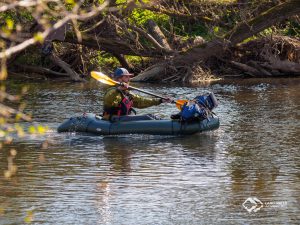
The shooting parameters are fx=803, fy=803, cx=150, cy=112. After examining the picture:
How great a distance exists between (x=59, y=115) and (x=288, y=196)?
8024 mm

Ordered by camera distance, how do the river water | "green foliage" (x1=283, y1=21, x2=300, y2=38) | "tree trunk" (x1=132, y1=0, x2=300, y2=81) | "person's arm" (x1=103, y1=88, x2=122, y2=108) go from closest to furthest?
the river water, "person's arm" (x1=103, y1=88, x2=122, y2=108), "tree trunk" (x1=132, y1=0, x2=300, y2=81), "green foliage" (x1=283, y1=21, x2=300, y2=38)

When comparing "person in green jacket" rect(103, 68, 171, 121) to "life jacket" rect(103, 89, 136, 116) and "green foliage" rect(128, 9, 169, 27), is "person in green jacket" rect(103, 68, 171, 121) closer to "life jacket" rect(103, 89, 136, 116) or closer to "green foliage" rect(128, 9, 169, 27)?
"life jacket" rect(103, 89, 136, 116)

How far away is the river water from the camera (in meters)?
8.05

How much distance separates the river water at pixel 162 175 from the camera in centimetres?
805

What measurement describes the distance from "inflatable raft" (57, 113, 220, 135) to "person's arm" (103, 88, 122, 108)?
1.09ft

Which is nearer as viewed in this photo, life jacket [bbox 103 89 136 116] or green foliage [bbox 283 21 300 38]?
life jacket [bbox 103 89 136 116]

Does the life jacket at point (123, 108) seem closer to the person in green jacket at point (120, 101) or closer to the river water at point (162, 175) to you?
the person in green jacket at point (120, 101)

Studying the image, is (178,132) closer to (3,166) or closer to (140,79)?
(3,166)

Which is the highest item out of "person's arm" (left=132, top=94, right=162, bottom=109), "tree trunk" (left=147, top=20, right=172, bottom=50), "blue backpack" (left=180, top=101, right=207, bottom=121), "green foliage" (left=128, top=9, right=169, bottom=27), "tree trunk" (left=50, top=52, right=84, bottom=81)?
"green foliage" (left=128, top=9, right=169, bottom=27)

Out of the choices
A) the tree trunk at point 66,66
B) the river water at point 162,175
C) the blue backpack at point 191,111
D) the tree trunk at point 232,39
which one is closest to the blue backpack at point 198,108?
the blue backpack at point 191,111

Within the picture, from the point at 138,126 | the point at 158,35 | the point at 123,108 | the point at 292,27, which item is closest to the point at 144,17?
the point at 158,35

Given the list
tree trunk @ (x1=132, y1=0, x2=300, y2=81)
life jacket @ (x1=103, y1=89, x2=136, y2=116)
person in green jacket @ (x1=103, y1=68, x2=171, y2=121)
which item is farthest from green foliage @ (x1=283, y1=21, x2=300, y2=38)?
life jacket @ (x1=103, y1=89, x2=136, y2=116)

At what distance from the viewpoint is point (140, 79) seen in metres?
22.9

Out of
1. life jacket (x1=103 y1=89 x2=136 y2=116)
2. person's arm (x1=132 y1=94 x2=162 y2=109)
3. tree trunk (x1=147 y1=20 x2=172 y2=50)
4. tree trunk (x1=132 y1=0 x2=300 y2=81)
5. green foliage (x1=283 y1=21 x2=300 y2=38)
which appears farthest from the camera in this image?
green foliage (x1=283 y1=21 x2=300 y2=38)
